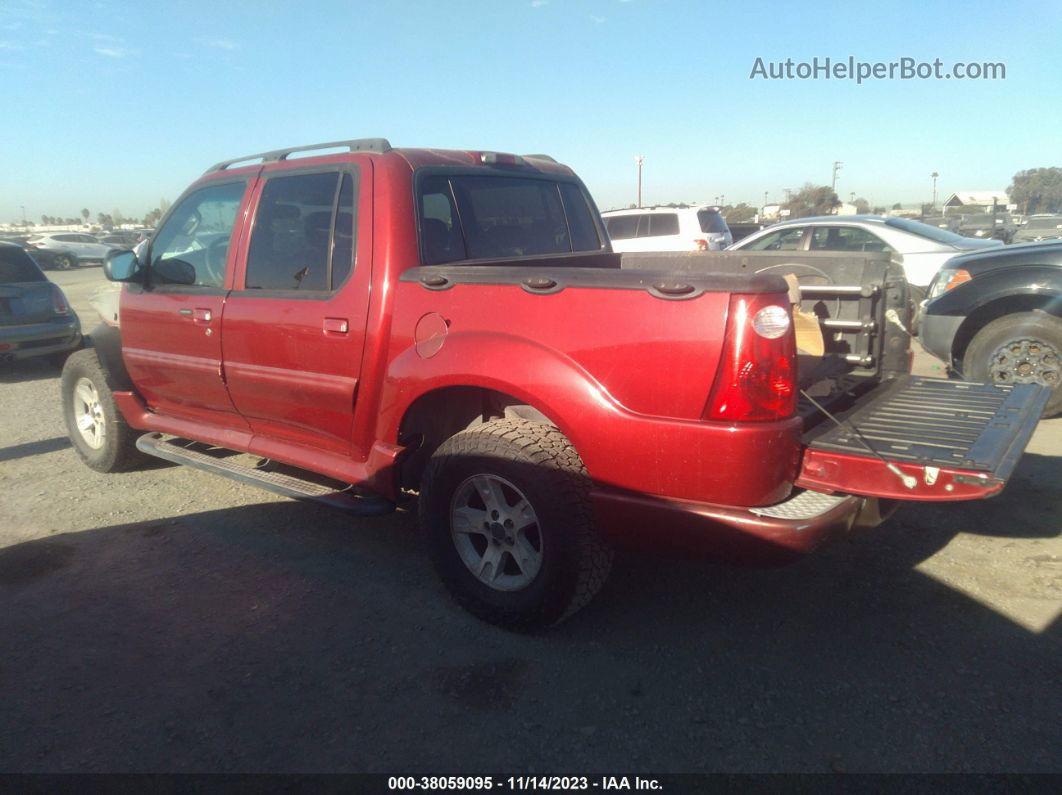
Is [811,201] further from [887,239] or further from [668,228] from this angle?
[887,239]

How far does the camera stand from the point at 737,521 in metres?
2.51

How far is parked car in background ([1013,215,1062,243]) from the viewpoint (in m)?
19.2

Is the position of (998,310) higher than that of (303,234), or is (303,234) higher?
(303,234)

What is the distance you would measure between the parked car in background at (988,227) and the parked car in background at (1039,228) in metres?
0.23

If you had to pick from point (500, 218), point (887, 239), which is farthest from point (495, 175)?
point (887, 239)

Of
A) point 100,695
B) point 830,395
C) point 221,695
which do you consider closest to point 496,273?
point 830,395

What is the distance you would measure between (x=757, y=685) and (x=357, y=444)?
6.51 feet

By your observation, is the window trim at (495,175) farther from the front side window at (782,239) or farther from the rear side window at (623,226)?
the rear side window at (623,226)

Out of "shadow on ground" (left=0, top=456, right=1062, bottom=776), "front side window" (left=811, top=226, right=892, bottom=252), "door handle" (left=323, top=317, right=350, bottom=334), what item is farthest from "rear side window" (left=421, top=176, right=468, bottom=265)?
"front side window" (left=811, top=226, right=892, bottom=252)

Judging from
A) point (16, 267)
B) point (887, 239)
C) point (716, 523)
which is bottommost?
point (716, 523)

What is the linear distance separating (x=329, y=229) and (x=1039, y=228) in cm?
2211

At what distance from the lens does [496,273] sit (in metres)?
3.00

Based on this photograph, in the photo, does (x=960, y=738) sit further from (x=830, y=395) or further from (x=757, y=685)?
(x=830, y=395)

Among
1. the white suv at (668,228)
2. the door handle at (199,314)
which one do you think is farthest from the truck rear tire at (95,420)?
the white suv at (668,228)
